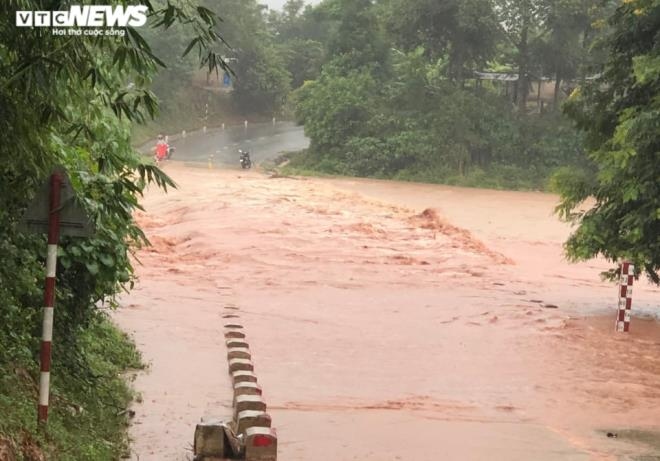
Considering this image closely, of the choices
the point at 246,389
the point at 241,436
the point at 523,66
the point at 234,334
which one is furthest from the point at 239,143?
the point at 241,436

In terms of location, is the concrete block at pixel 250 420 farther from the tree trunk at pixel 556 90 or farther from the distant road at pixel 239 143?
the tree trunk at pixel 556 90

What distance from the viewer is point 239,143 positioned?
184 feet

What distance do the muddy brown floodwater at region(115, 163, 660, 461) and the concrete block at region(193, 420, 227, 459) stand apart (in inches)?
19.0

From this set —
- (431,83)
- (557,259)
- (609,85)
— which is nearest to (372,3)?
(431,83)

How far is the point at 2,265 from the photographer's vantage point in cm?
684

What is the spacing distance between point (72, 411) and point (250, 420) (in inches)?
52.9

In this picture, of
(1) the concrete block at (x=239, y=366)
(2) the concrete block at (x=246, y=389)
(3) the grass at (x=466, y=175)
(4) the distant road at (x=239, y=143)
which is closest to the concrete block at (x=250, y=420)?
(2) the concrete block at (x=246, y=389)

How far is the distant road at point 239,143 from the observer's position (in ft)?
163

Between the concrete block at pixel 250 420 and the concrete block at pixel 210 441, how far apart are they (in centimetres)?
44

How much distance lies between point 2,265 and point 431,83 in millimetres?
44392

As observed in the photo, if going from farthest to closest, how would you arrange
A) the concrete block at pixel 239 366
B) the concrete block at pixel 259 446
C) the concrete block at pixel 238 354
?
the concrete block at pixel 238 354 < the concrete block at pixel 239 366 < the concrete block at pixel 259 446

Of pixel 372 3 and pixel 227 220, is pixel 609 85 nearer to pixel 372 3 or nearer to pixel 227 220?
pixel 227 220

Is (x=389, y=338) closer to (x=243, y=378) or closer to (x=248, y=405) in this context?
(x=243, y=378)

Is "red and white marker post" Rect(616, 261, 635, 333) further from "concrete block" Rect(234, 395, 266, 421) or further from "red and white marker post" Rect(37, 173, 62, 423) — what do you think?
"red and white marker post" Rect(37, 173, 62, 423)
